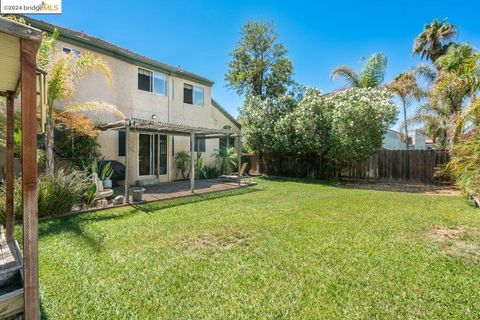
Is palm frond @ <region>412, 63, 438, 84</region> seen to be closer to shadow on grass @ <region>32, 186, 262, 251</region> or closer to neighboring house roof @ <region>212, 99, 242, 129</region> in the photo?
neighboring house roof @ <region>212, 99, 242, 129</region>

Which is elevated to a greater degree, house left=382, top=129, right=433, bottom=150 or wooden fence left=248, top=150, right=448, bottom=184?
house left=382, top=129, right=433, bottom=150

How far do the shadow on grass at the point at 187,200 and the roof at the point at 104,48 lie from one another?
7.67 meters

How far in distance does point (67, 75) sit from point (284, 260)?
28.8 ft

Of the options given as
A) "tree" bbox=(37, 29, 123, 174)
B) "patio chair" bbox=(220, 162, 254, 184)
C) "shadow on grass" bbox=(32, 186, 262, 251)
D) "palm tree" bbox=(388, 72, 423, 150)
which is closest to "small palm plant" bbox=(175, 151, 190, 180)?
"patio chair" bbox=(220, 162, 254, 184)

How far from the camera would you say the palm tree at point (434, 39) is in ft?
55.1

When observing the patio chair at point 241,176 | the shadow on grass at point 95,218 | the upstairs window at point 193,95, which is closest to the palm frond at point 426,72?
the patio chair at point 241,176

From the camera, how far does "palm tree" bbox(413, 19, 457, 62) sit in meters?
16.8

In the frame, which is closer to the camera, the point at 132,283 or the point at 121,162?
the point at 132,283

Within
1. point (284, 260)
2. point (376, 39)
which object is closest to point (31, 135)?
point (284, 260)

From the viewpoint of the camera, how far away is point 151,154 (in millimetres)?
13352

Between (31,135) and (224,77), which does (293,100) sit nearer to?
(224,77)

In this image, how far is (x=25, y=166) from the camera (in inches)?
88.5

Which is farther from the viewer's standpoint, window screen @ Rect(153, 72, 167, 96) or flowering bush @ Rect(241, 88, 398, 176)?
window screen @ Rect(153, 72, 167, 96)

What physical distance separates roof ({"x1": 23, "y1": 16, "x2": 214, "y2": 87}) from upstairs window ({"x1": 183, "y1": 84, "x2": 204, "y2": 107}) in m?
0.49
